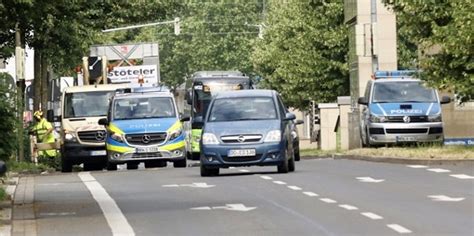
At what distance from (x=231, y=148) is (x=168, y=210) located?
8.19 m

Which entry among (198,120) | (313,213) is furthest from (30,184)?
(313,213)

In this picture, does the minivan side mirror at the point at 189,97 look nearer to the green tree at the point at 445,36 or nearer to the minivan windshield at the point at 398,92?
the minivan windshield at the point at 398,92

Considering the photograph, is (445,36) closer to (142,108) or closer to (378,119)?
(378,119)

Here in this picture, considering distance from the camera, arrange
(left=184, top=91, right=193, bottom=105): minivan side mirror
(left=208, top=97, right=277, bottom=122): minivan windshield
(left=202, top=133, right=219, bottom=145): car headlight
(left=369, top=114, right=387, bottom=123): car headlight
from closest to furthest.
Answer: (left=202, top=133, right=219, bottom=145): car headlight
(left=208, top=97, right=277, bottom=122): minivan windshield
(left=369, top=114, right=387, bottom=123): car headlight
(left=184, top=91, right=193, bottom=105): minivan side mirror

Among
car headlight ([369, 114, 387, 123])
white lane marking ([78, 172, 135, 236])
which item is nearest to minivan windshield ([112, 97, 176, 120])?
car headlight ([369, 114, 387, 123])

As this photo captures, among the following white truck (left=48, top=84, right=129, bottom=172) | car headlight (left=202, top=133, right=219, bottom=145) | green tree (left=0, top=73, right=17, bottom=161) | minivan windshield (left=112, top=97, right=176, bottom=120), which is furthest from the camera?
white truck (left=48, top=84, right=129, bottom=172)

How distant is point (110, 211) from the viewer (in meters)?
18.2

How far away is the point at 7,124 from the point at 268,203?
4332mm

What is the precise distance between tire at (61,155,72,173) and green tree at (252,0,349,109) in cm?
2169

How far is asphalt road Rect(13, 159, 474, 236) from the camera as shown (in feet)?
50.2

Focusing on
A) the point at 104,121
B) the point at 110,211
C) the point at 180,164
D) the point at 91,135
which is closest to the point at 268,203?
the point at 110,211

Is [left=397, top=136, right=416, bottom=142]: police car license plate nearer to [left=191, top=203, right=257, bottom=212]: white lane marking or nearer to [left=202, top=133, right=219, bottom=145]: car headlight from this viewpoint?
[left=202, top=133, right=219, bottom=145]: car headlight

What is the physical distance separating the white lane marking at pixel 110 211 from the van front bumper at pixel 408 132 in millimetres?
14886

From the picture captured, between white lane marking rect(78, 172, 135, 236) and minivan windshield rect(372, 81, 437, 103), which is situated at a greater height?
minivan windshield rect(372, 81, 437, 103)
